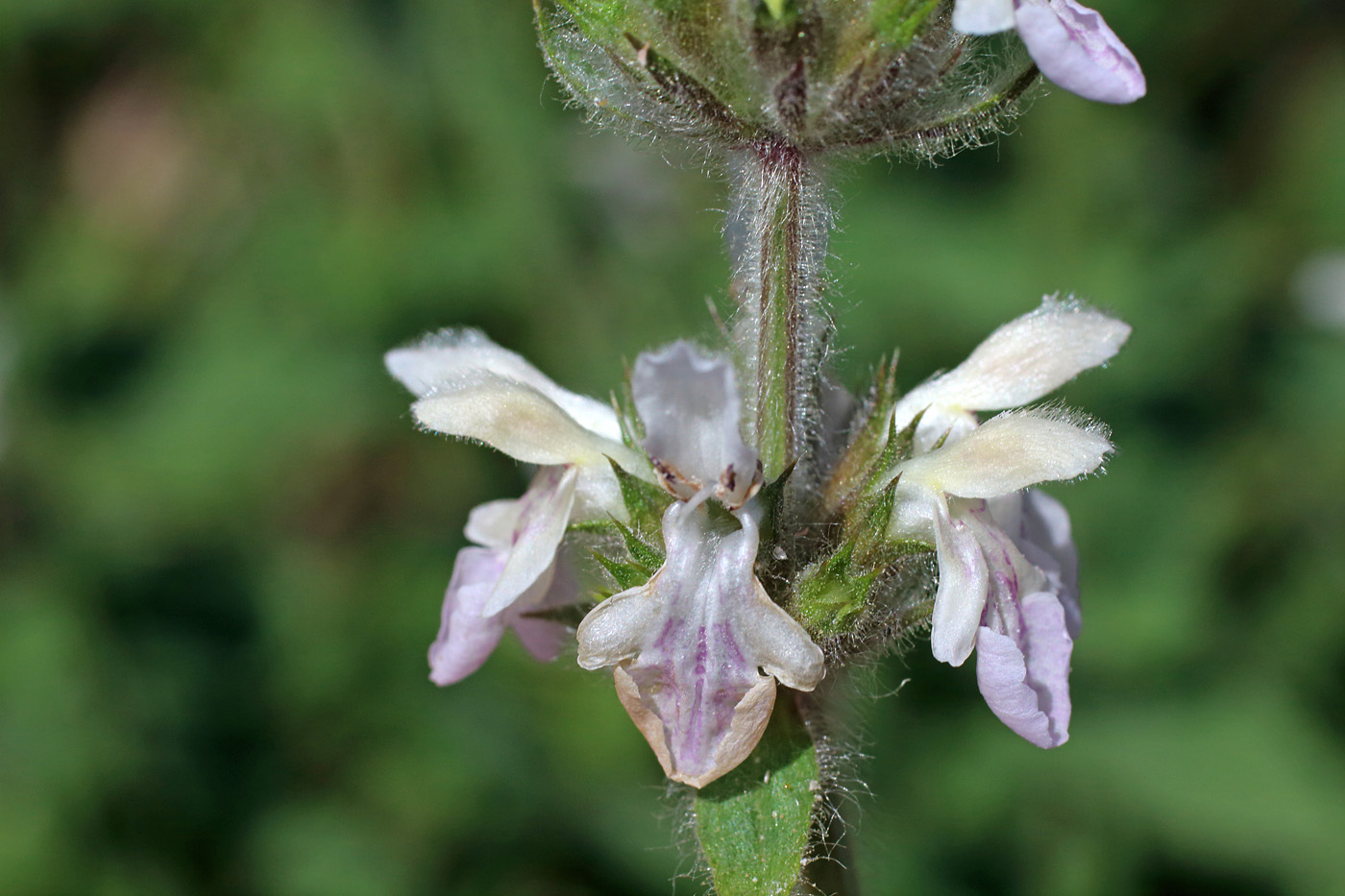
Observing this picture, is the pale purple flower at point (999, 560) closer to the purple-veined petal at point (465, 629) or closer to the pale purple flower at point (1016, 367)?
the pale purple flower at point (1016, 367)

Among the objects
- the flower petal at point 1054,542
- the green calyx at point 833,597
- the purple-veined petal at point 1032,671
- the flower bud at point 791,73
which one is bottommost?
the flower petal at point 1054,542

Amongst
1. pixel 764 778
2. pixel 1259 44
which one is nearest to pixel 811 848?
pixel 764 778

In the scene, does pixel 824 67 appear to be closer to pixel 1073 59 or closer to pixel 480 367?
pixel 1073 59

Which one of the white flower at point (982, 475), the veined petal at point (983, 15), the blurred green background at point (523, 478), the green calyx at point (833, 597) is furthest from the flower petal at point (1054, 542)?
the blurred green background at point (523, 478)

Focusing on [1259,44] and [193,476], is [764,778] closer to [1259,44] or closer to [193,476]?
[193,476]

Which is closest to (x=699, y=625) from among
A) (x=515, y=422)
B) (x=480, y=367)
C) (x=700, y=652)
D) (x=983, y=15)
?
(x=700, y=652)

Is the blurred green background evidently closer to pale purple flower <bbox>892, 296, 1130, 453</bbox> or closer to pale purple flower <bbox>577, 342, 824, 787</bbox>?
pale purple flower <bbox>892, 296, 1130, 453</bbox>
